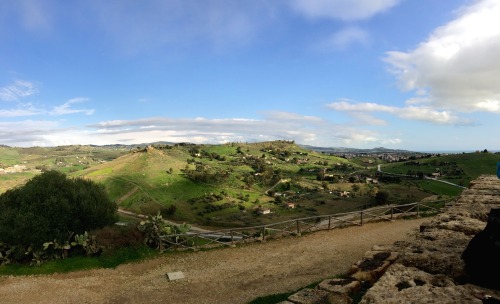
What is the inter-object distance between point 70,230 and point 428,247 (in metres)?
19.2

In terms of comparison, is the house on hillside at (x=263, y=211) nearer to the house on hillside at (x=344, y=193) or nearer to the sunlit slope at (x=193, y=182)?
the sunlit slope at (x=193, y=182)

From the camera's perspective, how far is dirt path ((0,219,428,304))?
1329cm

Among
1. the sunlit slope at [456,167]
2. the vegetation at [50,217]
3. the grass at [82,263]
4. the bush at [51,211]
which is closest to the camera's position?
the grass at [82,263]

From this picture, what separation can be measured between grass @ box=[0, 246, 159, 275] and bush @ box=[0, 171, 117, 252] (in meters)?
1.31

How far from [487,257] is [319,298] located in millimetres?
3430

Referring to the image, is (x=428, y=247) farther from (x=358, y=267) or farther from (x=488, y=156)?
(x=488, y=156)

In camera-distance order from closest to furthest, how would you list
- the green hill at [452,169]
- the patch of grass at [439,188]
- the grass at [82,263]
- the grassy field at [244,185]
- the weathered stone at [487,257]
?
the weathered stone at [487,257] → the grass at [82,263] → the patch of grass at [439,188] → the grassy field at [244,185] → the green hill at [452,169]

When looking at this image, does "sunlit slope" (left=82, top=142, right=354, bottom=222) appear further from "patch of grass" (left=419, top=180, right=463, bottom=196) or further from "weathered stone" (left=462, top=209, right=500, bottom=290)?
"weathered stone" (left=462, top=209, right=500, bottom=290)

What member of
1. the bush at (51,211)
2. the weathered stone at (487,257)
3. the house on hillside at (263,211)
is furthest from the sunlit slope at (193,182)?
the weathered stone at (487,257)

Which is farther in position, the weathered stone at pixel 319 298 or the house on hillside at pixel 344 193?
the house on hillside at pixel 344 193

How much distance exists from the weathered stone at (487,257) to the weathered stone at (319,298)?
259 cm

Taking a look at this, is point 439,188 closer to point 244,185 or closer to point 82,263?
point 244,185

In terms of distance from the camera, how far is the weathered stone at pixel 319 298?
7230 mm

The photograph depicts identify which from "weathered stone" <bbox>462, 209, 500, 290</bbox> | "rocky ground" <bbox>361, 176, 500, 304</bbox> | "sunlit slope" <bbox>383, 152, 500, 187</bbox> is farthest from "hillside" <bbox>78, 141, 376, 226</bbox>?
"weathered stone" <bbox>462, 209, 500, 290</bbox>
